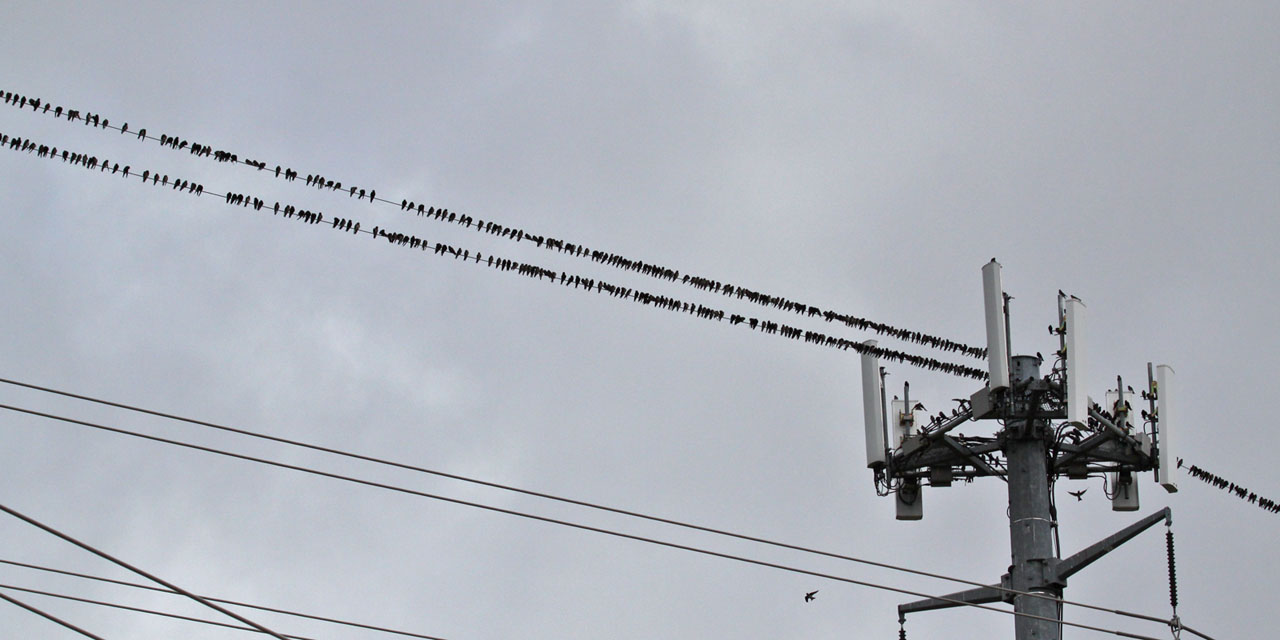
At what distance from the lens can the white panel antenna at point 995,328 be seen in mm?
43656

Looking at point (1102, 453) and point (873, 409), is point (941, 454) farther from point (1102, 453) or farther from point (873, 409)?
point (1102, 453)

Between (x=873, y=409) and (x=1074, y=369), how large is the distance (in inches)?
209

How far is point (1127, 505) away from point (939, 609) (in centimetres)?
582

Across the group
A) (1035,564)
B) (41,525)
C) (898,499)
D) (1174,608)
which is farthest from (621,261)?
(41,525)

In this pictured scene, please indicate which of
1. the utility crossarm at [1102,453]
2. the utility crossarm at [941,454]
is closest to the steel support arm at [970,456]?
the utility crossarm at [941,454]

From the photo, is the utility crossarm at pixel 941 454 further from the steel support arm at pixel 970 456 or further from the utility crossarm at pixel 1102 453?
the utility crossarm at pixel 1102 453

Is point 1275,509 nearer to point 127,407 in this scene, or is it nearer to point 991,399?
point 991,399

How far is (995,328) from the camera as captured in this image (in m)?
44.4

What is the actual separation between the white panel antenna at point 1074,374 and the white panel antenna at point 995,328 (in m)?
1.53

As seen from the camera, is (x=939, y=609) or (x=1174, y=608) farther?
(x=939, y=609)

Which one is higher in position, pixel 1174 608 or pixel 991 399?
pixel 991 399

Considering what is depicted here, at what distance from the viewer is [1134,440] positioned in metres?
45.7

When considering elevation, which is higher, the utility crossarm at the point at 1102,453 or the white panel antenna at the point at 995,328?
the white panel antenna at the point at 995,328

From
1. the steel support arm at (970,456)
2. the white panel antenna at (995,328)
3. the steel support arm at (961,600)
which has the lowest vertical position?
the steel support arm at (961,600)
